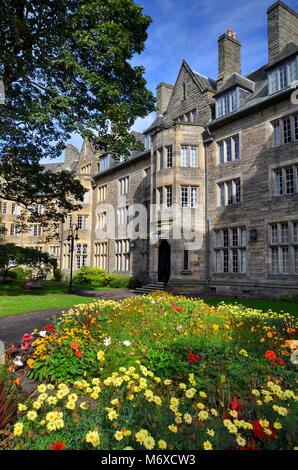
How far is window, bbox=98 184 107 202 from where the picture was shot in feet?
112

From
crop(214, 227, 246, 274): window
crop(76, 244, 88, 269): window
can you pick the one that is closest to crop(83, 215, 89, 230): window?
crop(76, 244, 88, 269): window

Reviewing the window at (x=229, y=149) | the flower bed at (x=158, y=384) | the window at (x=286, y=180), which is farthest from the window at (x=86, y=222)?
the flower bed at (x=158, y=384)

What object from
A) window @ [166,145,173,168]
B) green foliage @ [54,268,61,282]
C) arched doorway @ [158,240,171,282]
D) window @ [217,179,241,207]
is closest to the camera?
window @ [217,179,241,207]

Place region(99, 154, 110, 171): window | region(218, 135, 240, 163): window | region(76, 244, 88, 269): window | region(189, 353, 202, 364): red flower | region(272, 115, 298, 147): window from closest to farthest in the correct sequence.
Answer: region(189, 353, 202, 364): red flower → region(272, 115, 298, 147): window → region(218, 135, 240, 163): window → region(99, 154, 110, 171): window → region(76, 244, 88, 269): window

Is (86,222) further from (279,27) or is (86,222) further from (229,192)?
(279,27)

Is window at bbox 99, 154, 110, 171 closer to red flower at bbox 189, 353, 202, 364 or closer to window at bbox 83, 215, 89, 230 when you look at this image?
window at bbox 83, 215, 89, 230

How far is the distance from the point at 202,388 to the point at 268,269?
14.3 meters

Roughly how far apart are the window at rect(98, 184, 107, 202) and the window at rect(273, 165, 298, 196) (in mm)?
20269

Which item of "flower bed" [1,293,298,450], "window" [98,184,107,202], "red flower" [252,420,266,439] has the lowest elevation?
"flower bed" [1,293,298,450]

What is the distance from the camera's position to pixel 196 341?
591cm

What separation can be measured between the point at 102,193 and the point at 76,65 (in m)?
22.9

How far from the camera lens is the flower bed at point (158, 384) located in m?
3.04
